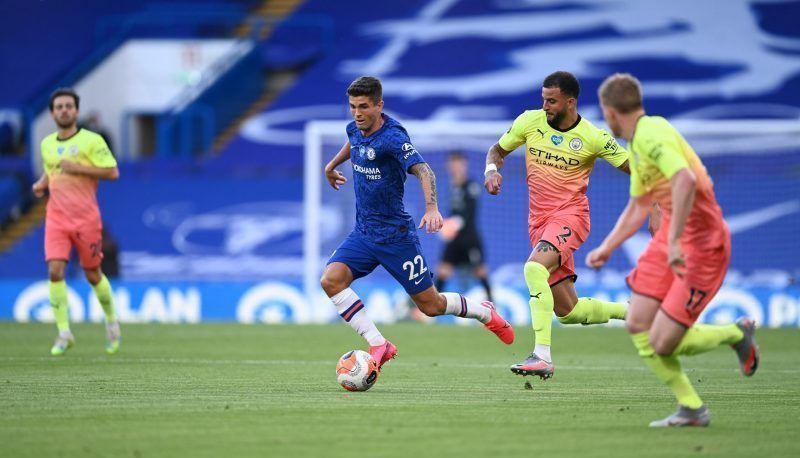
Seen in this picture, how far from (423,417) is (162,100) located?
23679 mm

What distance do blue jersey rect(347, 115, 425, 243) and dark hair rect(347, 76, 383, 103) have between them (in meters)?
0.30

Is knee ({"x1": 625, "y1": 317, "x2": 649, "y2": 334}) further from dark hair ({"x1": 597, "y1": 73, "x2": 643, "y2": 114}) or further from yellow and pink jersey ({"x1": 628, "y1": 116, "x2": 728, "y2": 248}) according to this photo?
dark hair ({"x1": 597, "y1": 73, "x2": 643, "y2": 114})

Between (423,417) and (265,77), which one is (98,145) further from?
(265,77)

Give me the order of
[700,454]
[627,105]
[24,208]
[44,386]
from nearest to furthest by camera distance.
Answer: [700,454] < [627,105] < [44,386] < [24,208]

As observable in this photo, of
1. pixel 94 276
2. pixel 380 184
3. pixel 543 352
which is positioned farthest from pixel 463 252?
pixel 380 184

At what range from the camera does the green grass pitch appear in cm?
663

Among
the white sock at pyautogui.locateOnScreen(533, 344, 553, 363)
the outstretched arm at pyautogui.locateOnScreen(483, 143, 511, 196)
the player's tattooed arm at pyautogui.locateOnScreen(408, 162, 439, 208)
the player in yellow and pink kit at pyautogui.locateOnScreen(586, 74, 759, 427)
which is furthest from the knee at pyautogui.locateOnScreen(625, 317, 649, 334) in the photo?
the outstretched arm at pyautogui.locateOnScreen(483, 143, 511, 196)

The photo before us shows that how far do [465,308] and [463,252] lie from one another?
10233mm

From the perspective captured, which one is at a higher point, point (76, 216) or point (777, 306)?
point (76, 216)

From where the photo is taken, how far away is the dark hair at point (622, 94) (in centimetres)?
739

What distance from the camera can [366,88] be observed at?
9.59 metres

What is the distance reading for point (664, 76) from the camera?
94.4 ft

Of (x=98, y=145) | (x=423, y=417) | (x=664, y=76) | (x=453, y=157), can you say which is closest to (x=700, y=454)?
(x=423, y=417)

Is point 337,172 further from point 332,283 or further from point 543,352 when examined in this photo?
point 543,352
